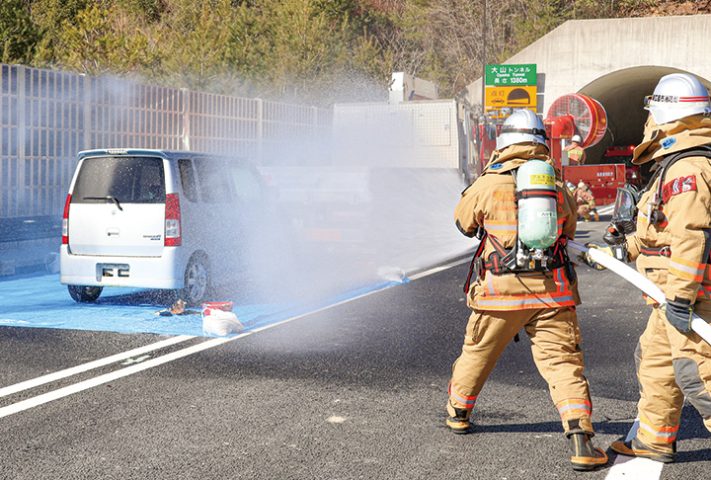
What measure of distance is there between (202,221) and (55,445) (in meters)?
5.32

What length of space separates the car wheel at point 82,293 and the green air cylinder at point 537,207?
6746mm

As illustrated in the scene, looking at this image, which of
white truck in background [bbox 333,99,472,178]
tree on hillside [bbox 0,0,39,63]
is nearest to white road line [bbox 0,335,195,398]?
white truck in background [bbox 333,99,472,178]

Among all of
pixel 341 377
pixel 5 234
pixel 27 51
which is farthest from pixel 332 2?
pixel 341 377

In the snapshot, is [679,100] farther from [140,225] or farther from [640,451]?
[140,225]

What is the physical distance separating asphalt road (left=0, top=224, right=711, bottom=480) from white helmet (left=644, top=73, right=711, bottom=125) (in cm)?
178

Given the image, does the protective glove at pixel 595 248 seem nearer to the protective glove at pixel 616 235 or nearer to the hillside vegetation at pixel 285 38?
the protective glove at pixel 616 235

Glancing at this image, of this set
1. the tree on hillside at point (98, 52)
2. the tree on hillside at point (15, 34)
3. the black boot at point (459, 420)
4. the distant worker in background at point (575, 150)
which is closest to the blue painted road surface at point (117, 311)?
the black boot at point (459, 420)

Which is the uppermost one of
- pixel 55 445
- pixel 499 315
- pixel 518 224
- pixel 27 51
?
pixel 27 51

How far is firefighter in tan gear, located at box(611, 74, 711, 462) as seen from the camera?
4668 mm

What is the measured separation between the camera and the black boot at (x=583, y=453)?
4.95 meters

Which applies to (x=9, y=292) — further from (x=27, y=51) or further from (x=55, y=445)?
(x=27, y=51)

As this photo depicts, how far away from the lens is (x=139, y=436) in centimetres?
557

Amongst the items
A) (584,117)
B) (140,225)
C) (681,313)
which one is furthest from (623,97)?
(681,313)

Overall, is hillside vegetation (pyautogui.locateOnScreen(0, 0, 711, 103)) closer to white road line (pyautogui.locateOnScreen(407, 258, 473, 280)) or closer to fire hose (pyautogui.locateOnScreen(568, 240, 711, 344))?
white road line (pyautogui.locateOnScreen(407, 258, 473, 280))
